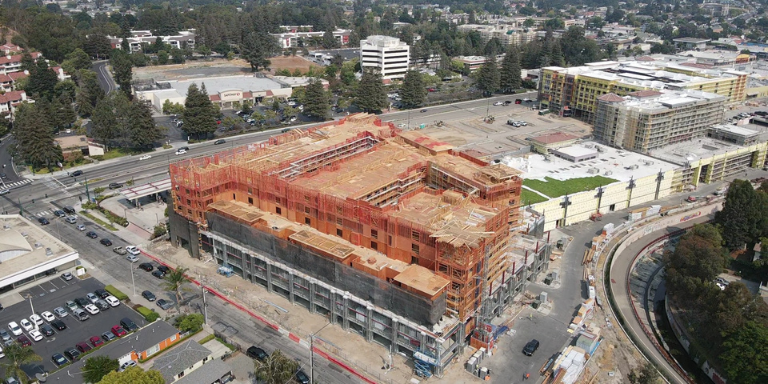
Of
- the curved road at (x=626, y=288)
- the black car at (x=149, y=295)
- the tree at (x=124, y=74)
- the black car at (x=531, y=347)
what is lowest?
the curved road at (x=626, y=288)

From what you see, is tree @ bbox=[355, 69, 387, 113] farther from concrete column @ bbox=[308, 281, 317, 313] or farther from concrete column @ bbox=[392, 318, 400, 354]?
concrete column @ bbox=[392, 318, 400, 354]

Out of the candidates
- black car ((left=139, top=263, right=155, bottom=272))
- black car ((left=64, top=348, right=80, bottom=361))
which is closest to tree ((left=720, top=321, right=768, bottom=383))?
black car ((left=64, top=348, right=80, bottom=361))

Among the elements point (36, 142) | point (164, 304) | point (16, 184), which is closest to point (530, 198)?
point (164, 304)

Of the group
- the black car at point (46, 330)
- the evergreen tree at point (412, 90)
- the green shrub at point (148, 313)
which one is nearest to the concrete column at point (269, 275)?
the green shrub at point (148, 313)

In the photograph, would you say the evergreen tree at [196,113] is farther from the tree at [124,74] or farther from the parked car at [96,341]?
the parked car at [96,341]

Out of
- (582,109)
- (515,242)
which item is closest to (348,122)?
(515,242)

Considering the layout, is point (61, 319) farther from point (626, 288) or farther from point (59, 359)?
point (626, 288)

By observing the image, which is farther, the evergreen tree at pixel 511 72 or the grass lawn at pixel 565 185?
the evergreen tree at pixel 511 72
